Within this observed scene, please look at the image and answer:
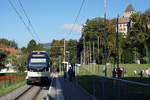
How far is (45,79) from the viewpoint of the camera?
26.9m

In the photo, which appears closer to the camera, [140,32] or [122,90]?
[122,90]

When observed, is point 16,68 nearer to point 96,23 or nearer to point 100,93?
point 96,23

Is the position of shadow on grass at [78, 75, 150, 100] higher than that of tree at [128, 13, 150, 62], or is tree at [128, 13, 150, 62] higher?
tree at [128, 13, 150, 62]

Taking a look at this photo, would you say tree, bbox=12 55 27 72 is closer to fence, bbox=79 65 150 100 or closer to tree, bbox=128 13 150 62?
tree, bbox=128 13 150 62

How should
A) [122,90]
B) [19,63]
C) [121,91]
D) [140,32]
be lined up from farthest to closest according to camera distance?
1. [19,63]
2. [140,32]
3. [121,91]
4. [122,90]

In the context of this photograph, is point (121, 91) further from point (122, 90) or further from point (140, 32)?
point (140, 32)

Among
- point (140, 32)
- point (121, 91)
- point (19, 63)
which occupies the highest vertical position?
point (140, 32)

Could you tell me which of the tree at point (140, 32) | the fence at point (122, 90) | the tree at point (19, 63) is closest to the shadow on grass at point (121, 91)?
the fence at point (122, 90)

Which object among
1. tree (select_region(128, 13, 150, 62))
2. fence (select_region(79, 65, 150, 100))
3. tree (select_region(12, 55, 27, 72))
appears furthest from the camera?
tree (select_region(12, 55, 27, 72))

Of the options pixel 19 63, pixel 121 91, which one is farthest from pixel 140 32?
pixel 121 91

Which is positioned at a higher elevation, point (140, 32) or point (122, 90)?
point (140, 32)

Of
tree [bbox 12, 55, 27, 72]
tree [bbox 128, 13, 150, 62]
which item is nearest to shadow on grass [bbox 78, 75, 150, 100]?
tree [bbox 128, 13, 150, 62]

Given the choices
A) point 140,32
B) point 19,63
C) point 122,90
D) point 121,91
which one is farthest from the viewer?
point 19,63

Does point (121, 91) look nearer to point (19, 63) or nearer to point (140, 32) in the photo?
point (140, 32)
